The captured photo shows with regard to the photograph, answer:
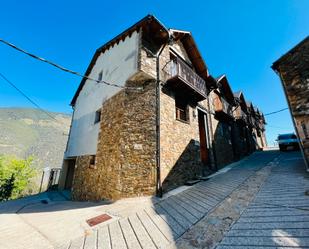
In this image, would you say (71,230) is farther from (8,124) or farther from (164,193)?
(8,124)

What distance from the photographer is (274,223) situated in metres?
2.71

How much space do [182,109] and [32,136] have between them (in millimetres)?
79085

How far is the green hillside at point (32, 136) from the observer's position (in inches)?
1972

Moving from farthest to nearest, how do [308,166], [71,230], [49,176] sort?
[49,176]
[308,166]
[71,230]

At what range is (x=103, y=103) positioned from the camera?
29.4 feet

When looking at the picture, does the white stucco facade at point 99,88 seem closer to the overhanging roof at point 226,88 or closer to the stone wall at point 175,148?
the stone wall at point 175,148

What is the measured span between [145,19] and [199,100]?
5458 mm

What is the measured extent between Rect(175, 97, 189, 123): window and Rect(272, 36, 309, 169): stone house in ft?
15.0

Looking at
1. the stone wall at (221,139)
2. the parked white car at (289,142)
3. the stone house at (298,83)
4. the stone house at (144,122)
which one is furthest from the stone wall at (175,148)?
the parked white car at (289,142)

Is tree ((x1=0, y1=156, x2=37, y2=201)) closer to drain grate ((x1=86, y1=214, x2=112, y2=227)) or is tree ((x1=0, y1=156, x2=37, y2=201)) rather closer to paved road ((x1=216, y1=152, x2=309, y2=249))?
drain grate ((x1=86, y1=214, x2=112, y2=227))

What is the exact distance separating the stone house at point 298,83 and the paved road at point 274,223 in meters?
2.89

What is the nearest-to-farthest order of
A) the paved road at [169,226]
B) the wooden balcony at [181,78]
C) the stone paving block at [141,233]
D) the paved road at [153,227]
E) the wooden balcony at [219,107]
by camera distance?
1. the paved road at [169,226]
2. the stone paving block at [141,233]
3. the paved road at [153,227]
4. the wooden balcony at [181,78]
5. the wooden balcony at [219,107]

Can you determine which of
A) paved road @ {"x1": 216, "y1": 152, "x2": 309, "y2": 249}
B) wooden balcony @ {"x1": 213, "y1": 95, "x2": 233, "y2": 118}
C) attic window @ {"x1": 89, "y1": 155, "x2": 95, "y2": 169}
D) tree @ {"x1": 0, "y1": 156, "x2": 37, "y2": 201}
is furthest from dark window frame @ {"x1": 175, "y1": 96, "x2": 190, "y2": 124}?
tree @ {"x1": 0, "y1": 156, "x2": 37, "y2": 201}

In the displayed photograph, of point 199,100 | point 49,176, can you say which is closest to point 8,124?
point 49,176
